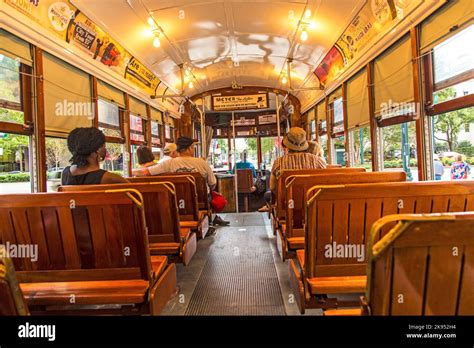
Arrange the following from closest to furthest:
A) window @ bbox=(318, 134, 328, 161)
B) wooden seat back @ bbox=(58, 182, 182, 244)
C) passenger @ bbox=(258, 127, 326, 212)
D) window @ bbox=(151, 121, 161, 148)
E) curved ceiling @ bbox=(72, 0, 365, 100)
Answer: wooden seat back @ bbox=(58, 182, 182, 244)
passenger @ bbox=(258, 127, 326, 212)
curved ceiling @ bbox=(72, 0, 365, 100)
window @ bbox=(318, 134, 328, 161)
window @ bbox=(151, 121, 161, 148)

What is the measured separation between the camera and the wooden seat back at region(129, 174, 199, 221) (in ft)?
9.86

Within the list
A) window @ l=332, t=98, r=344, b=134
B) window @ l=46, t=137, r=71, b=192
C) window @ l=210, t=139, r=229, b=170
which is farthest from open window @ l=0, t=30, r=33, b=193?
window @ l=210, t=139, r=229, b=170

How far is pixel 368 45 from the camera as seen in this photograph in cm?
480

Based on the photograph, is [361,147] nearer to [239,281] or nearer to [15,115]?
[239,281]

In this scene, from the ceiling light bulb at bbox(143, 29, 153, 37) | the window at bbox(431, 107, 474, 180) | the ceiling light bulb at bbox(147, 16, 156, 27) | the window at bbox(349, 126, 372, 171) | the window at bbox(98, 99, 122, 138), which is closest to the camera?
the window at bbox(431, 107, 474, 180)

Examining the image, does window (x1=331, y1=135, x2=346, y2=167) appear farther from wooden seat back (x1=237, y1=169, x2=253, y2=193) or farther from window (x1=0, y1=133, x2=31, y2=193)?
window (x1=0, y1=133, x2=31, y2=193)

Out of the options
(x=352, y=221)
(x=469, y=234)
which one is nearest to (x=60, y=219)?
(x=352, y=221)

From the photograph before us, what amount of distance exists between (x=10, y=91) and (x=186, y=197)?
2123 mm

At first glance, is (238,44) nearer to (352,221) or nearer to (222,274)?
(222,274)

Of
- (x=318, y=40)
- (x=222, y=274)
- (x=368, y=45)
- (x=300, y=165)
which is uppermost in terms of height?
(x=318, y=40)

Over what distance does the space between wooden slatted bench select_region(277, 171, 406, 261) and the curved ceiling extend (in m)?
3.03

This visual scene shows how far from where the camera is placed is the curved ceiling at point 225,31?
444 cm

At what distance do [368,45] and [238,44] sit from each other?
97.0 inches

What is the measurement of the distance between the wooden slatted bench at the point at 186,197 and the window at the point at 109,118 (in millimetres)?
2781
